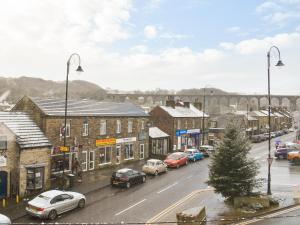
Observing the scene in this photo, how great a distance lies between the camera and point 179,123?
171 feet

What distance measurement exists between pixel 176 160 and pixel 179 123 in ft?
44.9

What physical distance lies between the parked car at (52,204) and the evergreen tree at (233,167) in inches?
344

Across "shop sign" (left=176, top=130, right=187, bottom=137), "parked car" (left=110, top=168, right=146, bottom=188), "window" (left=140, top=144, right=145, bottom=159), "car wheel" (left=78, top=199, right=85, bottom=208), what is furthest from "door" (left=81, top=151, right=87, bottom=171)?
"shop sign" (left=176, top=130, right=187, bottom=137)

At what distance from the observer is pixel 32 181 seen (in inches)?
1028

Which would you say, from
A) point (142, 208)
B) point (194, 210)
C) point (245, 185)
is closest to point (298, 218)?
point (245, 185)

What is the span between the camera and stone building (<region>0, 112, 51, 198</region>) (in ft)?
80.8

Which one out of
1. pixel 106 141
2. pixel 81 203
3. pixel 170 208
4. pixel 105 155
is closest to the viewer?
pixel 170 208

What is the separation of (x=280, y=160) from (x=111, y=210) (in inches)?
1163

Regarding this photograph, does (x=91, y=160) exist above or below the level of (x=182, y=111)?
below

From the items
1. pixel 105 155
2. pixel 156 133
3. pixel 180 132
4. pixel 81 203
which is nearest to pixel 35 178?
pixel 81 203

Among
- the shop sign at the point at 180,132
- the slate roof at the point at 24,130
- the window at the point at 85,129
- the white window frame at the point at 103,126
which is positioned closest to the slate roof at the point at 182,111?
the shop sign at the point at 180,132

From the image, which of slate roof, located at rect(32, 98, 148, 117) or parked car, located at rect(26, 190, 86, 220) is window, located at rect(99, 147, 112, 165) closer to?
slate roof, located at rect(32, 98, 148, 117)

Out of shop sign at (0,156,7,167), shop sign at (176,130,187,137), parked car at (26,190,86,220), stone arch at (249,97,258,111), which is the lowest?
parked car at (26,190,86,220)

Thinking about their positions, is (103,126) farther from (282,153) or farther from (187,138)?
(282,153)
